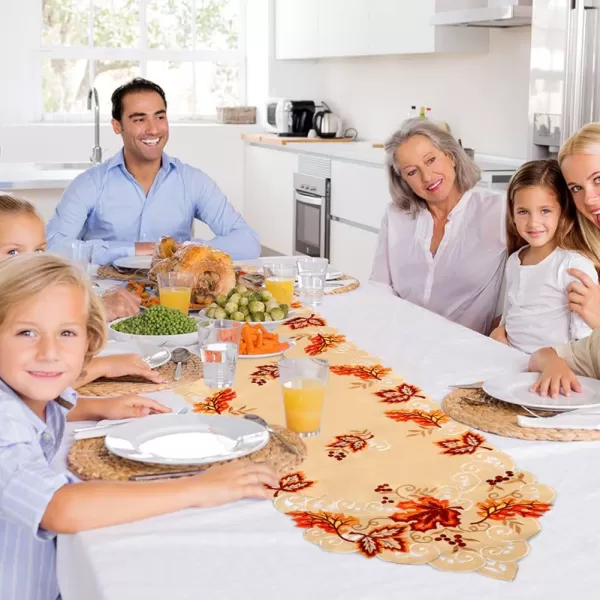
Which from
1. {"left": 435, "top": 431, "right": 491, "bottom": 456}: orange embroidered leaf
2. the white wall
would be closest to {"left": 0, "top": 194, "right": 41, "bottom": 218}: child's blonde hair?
{"left": 435, "top": 431, "right": 491, "bottom": 456}: orange embroidered leaf

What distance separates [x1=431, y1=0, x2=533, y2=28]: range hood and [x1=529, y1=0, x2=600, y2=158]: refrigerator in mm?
325

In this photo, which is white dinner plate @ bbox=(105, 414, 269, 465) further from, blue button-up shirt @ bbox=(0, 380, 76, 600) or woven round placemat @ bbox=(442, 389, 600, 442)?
woven round placemat @ bbox=(442, 389, 600, 442)

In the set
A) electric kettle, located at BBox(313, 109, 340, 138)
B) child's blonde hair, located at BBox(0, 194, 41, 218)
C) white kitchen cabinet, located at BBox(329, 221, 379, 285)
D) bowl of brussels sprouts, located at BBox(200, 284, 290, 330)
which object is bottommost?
white kitchen cabinet, located at BBox(329, 221, 379, 285)

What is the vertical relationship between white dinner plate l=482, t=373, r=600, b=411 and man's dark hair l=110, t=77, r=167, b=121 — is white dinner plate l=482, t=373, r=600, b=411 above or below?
below

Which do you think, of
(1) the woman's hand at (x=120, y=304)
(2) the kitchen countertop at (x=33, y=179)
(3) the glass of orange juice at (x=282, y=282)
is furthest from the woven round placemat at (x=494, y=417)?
(2) the kitchen countertop at (x=33, y=179)

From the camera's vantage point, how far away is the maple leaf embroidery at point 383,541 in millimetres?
1016

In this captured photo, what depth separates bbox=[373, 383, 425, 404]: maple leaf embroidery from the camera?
158 centimetres

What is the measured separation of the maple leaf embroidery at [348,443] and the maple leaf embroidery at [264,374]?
313 millimetres

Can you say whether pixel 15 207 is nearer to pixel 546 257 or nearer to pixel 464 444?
pixel 464 444

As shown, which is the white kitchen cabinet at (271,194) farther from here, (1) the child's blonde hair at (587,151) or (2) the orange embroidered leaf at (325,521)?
(2) the orange embroidered leaf at (325,521)

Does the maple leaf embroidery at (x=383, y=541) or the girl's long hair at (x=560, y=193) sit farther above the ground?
the girl's long hair at (x=560, y=193)

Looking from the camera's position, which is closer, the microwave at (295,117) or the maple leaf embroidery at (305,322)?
the maple leaf embroidery at (305,322)

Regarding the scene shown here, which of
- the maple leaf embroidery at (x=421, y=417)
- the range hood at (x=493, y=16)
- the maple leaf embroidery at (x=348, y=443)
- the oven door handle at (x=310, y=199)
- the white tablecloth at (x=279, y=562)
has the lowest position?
the white tablecloth at (x=279, y=562)

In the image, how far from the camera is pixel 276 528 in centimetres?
108
